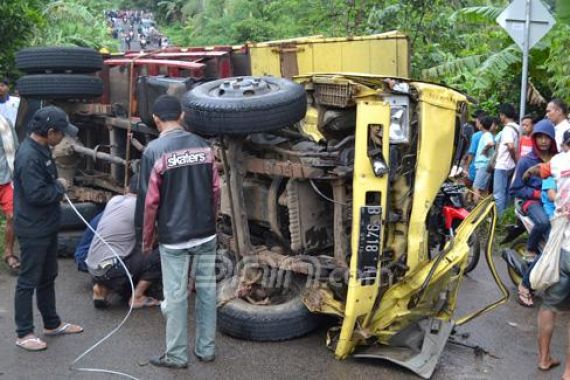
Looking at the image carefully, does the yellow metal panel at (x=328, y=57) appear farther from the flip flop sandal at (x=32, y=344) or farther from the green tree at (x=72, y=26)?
the green tree at (x=72, y=26)

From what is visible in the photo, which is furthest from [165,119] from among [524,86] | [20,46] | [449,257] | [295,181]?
[20,46]

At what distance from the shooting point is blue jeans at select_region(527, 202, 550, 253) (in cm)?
637

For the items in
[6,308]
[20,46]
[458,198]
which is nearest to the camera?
[6,308]

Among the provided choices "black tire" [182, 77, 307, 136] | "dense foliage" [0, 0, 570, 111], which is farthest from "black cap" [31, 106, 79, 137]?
"dense foliage" [0, 0, 570, 111]

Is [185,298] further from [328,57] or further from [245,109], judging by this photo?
[328,57]

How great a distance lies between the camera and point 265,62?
7145 mm

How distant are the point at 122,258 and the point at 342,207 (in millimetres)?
2078

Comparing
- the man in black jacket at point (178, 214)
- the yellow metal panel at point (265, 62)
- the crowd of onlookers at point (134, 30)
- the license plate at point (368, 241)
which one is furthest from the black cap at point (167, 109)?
the crowd of onlookers at point (134, 30)

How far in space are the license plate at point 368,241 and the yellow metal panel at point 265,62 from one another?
2727 mm

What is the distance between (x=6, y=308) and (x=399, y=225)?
11.4 feet

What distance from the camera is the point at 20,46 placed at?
1058cm

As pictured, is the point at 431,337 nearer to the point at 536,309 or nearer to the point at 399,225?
the point at 399,225

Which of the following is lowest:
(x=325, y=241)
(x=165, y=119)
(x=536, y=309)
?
(x=536, y=309)

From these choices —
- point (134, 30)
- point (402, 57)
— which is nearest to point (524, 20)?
point (402, 57)
